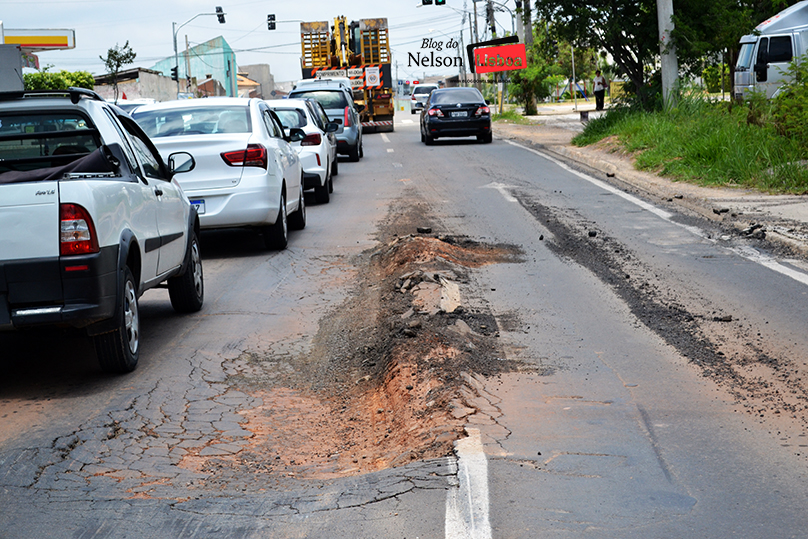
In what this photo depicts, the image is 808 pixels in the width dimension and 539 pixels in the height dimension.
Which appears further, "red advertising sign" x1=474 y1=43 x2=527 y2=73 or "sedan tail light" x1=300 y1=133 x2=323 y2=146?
"red advertising sign" x1=474 y1=43 x2=527 y2=73

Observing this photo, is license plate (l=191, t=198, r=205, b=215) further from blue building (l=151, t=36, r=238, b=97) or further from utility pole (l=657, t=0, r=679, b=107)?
blue building (l=151, t=36, r=238, b=97)

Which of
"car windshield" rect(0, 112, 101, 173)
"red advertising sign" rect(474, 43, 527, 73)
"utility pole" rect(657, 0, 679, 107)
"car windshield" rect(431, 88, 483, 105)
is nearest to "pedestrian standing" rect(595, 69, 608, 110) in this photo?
"red advertising sign" rect(474, 43, 527, 73)

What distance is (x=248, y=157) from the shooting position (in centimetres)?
1010

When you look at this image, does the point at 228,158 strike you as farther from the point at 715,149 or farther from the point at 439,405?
the point at 715,149

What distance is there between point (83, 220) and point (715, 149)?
42.1 ft

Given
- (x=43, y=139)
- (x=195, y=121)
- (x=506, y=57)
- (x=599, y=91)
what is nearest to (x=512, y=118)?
(x=599, y=91)

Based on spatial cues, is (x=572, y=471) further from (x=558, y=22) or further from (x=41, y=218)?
(x=558, y=22)

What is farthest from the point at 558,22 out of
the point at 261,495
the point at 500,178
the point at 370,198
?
the point at 261,495

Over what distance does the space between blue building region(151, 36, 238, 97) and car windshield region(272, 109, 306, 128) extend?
2726 inches

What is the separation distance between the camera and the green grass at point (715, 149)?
13961mm

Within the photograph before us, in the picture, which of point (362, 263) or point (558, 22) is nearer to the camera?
point (362, 263)

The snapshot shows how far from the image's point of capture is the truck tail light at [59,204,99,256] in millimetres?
5355

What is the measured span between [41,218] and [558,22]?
20181 millimetres

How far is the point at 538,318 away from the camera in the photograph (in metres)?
7.09
